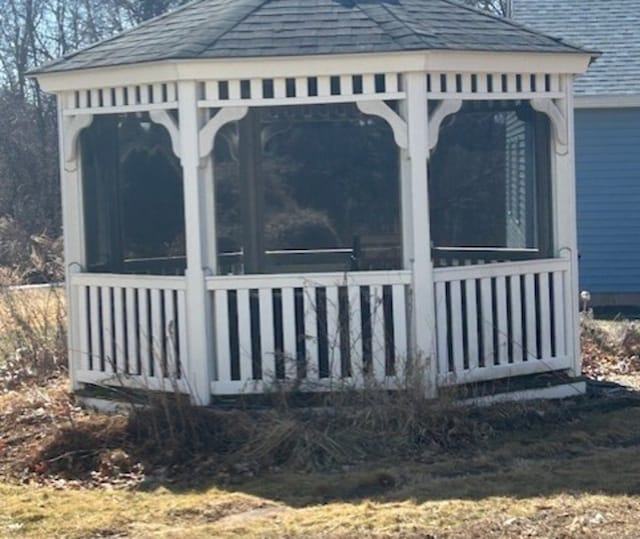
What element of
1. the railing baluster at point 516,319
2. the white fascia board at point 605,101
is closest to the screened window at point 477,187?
the railing baluster at point 516,319

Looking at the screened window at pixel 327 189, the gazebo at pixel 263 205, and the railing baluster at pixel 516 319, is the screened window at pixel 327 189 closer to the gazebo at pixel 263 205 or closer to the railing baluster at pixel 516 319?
the gazebo at pixel 263 205

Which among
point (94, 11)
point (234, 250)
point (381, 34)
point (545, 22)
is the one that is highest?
point (94, 11)

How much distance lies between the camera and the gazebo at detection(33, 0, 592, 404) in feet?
30.7

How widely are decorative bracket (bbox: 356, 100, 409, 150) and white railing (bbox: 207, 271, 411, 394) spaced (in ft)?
3.22

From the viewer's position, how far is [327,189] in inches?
489

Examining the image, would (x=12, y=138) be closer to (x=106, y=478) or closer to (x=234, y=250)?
A: (x=234, y=250)

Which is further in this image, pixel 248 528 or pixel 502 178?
pixel 502 178

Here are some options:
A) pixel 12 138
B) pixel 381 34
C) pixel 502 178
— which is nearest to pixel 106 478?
pixel 381 34

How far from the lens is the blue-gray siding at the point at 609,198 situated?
18406 millimetres

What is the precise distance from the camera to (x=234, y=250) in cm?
1283

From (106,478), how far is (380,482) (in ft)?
5.76

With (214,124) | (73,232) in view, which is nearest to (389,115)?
(214,124)

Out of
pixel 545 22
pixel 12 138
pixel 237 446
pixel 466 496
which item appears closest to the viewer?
pixel 466 496

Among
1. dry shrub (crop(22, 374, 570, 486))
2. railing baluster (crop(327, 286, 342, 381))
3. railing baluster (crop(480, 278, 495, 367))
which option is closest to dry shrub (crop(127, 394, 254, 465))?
dry shrub (crop(22, 374, 570, 486))
